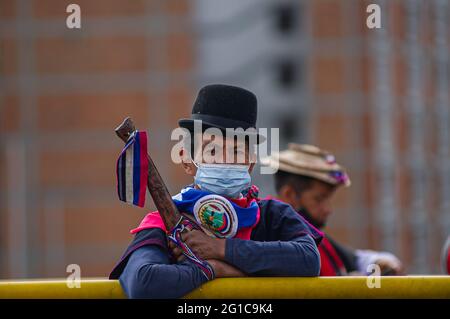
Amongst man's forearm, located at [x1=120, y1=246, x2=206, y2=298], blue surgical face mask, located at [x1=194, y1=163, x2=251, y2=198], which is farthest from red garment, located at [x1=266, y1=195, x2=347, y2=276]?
man's forearm, located at [x1=120, y1=246, x2=206, y2=298]

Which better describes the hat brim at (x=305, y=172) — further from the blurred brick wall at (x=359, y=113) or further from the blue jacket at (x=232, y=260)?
the blurred brick wall at (x=359, y=113)

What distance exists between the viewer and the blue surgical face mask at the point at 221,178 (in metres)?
3.96

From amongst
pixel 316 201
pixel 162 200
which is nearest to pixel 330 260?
pixel 316 201

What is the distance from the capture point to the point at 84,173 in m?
36.7

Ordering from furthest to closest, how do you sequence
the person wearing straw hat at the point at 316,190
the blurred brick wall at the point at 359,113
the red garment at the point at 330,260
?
the blurred brick wall at the point at 359,113, the person wearing straw hat at the point at 316,190, the red garment at the point at 330,260

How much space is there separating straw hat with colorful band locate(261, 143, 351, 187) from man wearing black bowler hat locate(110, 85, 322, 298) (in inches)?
96.1

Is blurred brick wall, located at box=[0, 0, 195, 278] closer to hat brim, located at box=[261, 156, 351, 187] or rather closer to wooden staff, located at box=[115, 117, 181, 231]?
hat brim, located at box=[261, 156, 351, 187]

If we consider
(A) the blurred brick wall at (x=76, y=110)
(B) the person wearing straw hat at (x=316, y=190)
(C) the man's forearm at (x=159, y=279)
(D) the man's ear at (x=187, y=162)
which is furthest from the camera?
(A) the blurred brick wall at (x=76, y=110)

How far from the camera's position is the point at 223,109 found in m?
3.98

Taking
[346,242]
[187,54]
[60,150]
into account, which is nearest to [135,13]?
[187,54]

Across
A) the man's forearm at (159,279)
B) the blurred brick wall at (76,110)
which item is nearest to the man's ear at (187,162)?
the man's forearm at (159,279)

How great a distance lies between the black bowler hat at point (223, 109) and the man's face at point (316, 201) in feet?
8.31
